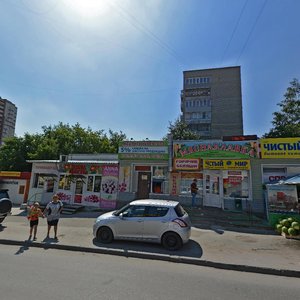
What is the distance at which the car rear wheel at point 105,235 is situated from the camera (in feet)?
28.0

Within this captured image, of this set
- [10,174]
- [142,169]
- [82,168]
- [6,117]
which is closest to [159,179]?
[142,169]

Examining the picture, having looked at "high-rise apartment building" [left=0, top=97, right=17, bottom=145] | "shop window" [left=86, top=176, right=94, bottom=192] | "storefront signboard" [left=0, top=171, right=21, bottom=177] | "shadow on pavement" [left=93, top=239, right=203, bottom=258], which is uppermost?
"high-rise apartment building" [left=0, top=97, right=17, bottom=145]

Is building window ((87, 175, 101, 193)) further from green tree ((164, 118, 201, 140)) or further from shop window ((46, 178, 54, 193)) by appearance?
green tree ((164, 118, 201, 140))

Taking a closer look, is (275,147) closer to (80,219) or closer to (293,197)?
(293,197)

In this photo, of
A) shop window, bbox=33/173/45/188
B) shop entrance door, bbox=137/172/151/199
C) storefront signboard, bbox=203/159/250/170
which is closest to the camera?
storefront signboard, bbox=203/159/250/170

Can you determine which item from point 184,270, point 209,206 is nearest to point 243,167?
point 209,206

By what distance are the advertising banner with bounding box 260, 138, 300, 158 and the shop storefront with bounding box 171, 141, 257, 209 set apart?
1.87ft

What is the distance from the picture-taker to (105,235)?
860 centimetres

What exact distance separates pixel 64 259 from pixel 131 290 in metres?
2.96

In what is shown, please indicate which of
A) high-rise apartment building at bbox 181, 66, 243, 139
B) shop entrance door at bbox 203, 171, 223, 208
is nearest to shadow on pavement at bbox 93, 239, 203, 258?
shop entrance door at bbox 203, 171, 223, 208

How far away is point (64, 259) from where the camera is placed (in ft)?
22.1

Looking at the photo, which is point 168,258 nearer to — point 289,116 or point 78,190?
point 78,190

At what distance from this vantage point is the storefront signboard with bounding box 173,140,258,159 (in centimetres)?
1458

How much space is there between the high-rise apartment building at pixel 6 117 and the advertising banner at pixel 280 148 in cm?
5521
